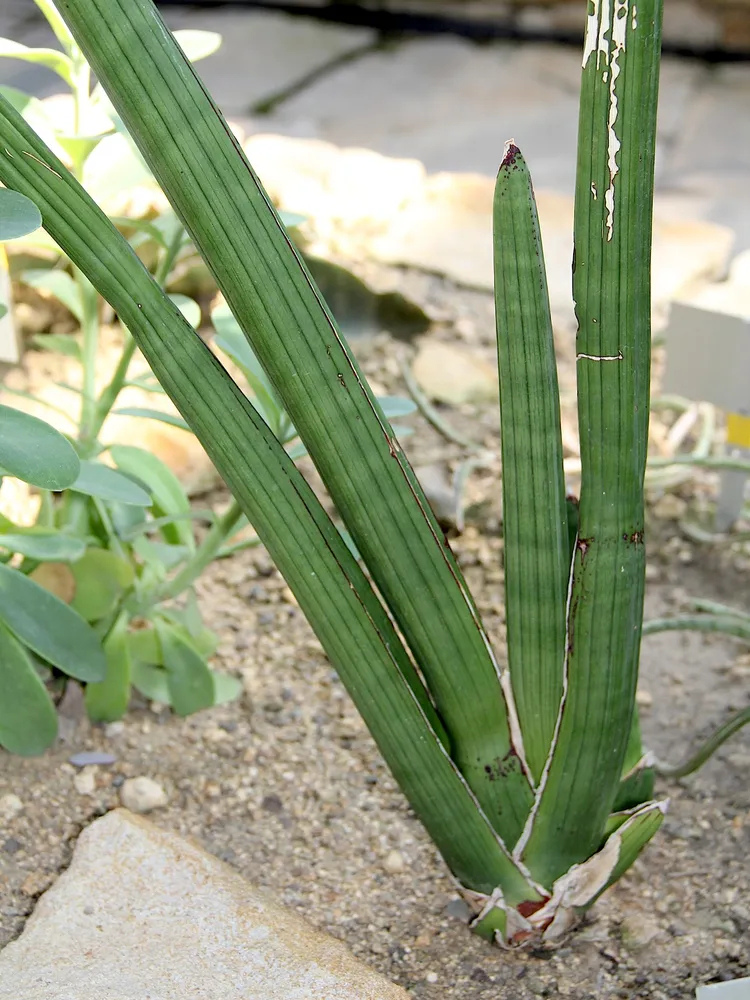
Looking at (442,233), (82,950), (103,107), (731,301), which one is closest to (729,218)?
(442,233)

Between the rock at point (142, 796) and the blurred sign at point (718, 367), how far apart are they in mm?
744

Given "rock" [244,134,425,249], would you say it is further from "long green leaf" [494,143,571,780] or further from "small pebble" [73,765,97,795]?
"long green leaf" [494,143,571,780]

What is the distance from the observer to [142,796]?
974 millimetres

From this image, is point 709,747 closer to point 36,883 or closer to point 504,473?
point 504,473

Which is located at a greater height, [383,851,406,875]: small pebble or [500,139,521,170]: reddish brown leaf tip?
[500,139,521,170]: reddish brown leaf tip

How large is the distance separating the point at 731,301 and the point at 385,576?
0.93 m

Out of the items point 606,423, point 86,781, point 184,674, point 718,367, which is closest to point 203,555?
point 184,674

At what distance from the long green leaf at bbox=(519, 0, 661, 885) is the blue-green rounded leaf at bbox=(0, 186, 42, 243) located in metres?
0.31

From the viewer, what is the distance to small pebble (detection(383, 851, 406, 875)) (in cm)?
94

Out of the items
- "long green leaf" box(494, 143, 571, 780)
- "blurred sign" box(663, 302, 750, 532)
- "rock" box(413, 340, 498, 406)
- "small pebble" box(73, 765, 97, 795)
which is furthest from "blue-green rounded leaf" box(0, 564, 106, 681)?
"rock" box(413, 340, 498, 406)

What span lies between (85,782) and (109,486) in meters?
0.29

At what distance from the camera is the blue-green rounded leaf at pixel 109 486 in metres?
0.82

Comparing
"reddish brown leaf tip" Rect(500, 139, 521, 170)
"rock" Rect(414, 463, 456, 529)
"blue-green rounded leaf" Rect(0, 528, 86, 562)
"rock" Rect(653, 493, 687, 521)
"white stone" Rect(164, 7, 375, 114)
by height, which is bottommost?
"white stone" Rect(164, 7, 375, 114)

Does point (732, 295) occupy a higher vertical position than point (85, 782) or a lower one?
higher
